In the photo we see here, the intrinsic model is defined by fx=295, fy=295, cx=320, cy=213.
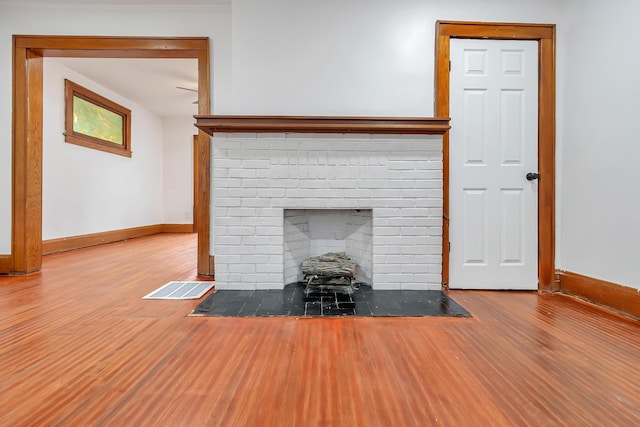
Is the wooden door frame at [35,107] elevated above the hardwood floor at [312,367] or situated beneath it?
elevated above

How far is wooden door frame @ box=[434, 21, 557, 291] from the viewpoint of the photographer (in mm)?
2242

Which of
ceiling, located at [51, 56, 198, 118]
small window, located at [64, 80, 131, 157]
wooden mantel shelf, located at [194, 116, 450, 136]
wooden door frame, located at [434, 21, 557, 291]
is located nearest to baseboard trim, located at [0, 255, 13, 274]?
small window, located at [64, 80, 131, 157]

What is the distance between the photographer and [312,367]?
1195 mm

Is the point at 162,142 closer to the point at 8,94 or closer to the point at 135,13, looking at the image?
the point at 8,94

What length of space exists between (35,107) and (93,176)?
180 centimetres

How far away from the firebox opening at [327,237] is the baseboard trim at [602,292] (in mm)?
1459

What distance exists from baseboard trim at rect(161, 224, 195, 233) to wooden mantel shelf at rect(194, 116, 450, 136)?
14.8 feet

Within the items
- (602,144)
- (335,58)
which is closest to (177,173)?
(335,58)

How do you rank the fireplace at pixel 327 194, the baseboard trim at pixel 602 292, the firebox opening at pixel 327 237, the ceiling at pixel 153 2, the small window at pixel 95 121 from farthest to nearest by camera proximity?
the small window at pixel 95 121 → the ceiling at pixel 153 2 → the firebox opening at pixel 327 237 → the fireplace at pixel 327 194 → the baseboard trim at pixel 602 292

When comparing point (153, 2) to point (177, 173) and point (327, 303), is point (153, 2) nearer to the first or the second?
point (327, 303)

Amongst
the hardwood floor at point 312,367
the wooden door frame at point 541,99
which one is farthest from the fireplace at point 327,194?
the hardwood floor at point 312,367

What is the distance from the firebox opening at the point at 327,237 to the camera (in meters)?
2.32

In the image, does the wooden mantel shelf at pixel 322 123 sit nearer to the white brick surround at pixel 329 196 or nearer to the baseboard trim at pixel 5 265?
the white brick surround at pixel 329 196

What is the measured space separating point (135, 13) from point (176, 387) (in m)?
3.02
